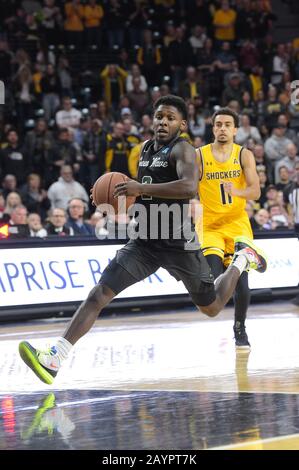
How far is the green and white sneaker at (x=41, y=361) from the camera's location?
7.42 m

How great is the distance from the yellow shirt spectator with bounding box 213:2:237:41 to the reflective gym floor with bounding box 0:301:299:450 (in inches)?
516

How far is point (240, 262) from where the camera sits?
9.08 metres

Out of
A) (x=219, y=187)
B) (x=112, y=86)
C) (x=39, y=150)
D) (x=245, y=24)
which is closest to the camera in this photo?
(x=219, y=187)

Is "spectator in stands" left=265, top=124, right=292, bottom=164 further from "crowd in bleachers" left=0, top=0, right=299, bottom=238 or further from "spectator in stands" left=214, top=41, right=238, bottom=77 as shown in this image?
"spectator in stands" left=214, top=41, right=238, bottom=77

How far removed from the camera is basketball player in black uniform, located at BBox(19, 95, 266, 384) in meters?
7.57

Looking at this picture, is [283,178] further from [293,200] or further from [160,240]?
[160,240]

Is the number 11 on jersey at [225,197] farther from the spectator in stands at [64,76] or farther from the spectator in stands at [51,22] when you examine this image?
the spectator in stands at [51,22]

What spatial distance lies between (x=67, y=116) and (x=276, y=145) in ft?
13.3

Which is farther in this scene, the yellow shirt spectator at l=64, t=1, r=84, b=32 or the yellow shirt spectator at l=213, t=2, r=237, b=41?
the yellow shirt spectator at l=213, t=2, r=237, b=41

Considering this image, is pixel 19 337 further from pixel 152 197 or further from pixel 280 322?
pixel 152 197

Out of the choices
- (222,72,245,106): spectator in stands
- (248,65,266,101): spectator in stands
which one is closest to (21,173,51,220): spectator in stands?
(222,72,245,106): spectator in stands

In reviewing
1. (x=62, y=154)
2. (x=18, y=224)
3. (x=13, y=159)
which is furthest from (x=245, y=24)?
(x=18, y=224)

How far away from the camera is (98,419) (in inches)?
257

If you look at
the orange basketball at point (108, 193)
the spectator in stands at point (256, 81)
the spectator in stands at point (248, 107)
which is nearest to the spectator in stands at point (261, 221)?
the spectator in stands at point (248, 107)
